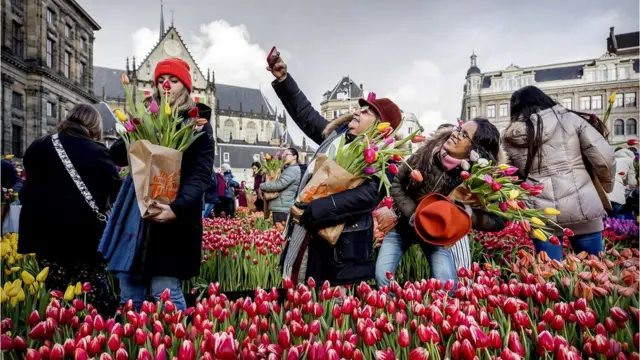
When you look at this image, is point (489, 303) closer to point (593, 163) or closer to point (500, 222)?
point (500, 222)

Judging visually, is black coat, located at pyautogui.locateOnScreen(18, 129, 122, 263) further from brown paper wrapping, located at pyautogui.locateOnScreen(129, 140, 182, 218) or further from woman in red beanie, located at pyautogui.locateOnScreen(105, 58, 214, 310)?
brown paper wrapping, located at pyautogui.locateOnScreen(129, 140, 182, 218)

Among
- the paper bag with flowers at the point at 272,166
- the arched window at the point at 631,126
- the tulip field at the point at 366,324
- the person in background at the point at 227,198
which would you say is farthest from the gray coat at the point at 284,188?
the arched window at the point at 631,126

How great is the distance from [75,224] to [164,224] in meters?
0.95

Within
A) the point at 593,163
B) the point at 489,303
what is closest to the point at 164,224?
the point at 489,303

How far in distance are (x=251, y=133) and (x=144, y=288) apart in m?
68.7

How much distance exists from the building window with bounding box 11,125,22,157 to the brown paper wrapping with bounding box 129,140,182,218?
3308 cm

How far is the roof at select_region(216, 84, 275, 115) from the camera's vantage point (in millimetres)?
70688

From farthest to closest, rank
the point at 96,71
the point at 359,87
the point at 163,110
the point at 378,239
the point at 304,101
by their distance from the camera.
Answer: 1. the point at 359,87
2. the point at 96,71
3. the point at 378,239
4. the point at 304,101
5. the point at 163,110

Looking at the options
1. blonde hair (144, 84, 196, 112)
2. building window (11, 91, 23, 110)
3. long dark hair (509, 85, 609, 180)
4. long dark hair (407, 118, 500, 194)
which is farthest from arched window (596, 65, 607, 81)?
building window (11, 91, 23, 110)

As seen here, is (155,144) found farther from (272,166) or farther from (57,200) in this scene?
(272,166)

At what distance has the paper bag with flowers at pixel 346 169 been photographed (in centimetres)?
255

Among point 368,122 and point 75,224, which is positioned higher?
point 368,122

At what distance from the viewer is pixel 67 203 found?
307cm

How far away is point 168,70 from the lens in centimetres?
277
